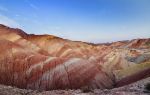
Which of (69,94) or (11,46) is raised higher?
(11,46)

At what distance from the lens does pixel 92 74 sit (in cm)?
1970

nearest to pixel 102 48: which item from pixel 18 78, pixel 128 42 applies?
pixel 128 42

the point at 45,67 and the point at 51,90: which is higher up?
the point at 45,67

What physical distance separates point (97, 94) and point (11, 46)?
932 centimetres

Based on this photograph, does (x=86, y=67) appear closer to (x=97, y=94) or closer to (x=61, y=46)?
(x=97, y=94)

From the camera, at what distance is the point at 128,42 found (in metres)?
128

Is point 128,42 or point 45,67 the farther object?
point 128,42

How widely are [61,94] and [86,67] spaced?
5.29 meters

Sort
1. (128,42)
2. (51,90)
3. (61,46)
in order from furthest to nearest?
(128,42), (61,46), (51,90)

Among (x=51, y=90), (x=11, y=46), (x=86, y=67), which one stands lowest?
(x=51, y=90)

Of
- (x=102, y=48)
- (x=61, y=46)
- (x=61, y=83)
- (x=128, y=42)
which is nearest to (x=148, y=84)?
(x=61, y=83)

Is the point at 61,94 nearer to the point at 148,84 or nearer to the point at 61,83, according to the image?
the point at 61,83

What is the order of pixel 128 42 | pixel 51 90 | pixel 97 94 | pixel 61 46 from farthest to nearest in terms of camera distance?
1. pixel 128 42
2. pixel 61 46
3. pixel 51 90
4. pixel 97 94

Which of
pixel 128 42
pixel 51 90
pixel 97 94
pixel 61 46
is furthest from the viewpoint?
pixel 128 42
